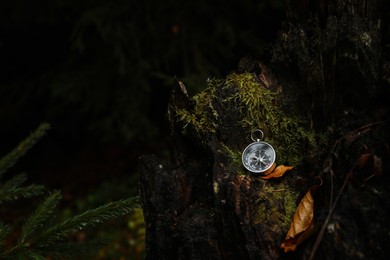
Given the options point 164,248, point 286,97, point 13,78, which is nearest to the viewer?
point 164,248

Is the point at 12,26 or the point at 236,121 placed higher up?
the point at 12,26

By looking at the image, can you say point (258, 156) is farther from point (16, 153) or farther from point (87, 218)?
point (16, 153)

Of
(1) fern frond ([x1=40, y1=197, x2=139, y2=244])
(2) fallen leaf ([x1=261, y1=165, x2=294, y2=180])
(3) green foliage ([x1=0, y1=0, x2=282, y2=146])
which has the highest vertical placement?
(3) green foliage ([x1=0, y1=0, x2=282, y2=146])

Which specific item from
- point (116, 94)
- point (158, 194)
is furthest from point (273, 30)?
point (158, 194)

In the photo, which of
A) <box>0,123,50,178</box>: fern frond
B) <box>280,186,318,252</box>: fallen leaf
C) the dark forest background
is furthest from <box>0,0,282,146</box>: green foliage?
<box>280,186,318,252</box>: fallen leaf

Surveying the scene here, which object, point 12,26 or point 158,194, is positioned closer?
point 158,194

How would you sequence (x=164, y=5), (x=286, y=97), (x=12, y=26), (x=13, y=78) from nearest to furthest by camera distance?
(x=286, y=97) → (x=164, y=5) → (x=12, y=26) → (x=13, y=78)

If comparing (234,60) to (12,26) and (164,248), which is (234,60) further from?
(164,248)

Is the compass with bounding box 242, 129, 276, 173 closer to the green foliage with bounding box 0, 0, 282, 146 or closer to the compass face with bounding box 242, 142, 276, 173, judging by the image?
the compass face with bounding box 242, 142, 276, 173
